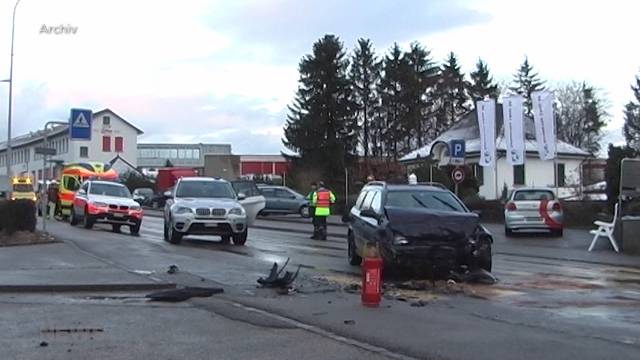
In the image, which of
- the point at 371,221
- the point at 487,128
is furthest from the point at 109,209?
the point at 487,128

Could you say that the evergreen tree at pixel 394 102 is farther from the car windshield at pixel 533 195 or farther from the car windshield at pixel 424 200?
the car windshield at pixel 424 200

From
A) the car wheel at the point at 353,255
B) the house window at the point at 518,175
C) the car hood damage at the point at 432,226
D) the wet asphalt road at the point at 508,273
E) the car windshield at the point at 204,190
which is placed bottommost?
the wet asphalt road at the point at 508,273

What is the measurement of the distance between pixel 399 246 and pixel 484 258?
1.49 metres

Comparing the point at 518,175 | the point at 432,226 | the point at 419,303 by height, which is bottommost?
the point at 419,303

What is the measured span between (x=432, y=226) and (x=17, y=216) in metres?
11.9

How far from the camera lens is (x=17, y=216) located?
69.6ft

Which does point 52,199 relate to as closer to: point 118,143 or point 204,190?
point 204,190

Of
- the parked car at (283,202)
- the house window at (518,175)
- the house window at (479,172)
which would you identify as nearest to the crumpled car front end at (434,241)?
the parked car at (283,202)

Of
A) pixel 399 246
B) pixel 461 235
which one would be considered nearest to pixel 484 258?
pixel 461 235

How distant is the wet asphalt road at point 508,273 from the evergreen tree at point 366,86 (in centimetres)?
5796

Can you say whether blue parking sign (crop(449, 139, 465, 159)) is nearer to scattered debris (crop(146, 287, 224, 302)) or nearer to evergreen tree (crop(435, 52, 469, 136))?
scattered debris (crop(146, 287, 224, 302))

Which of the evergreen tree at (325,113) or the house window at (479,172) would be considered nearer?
the house window at (479,172)

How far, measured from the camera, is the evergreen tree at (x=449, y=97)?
8344 cm

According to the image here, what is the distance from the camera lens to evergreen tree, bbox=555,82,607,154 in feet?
277
